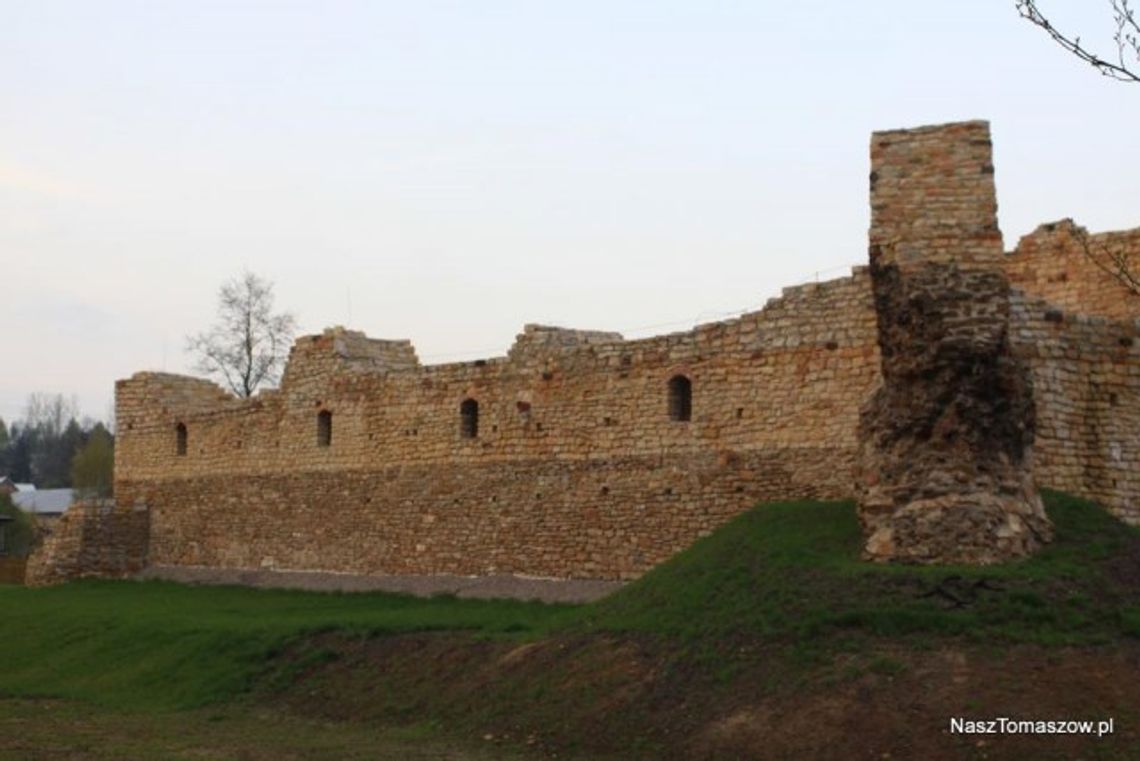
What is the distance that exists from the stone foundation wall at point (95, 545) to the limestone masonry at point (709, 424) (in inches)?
6.2

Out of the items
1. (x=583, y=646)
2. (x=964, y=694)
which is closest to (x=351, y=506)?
(x=583, y=646)

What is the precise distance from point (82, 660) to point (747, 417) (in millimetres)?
10003

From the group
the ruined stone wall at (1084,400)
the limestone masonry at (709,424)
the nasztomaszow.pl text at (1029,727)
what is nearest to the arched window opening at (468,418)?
the limestone masonry at (709,424)

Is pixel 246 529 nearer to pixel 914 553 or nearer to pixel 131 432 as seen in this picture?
pixel 131 432

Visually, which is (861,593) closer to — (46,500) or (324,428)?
(324,428)

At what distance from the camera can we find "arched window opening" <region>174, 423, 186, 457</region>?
32.2 meters

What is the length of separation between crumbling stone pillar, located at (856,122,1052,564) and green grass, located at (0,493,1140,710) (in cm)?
59

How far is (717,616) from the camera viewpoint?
15539mm

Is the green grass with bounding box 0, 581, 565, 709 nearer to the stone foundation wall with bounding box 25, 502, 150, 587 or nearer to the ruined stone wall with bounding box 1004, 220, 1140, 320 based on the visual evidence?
the stone foundation wall with bounding box 25, 502, 150, 587

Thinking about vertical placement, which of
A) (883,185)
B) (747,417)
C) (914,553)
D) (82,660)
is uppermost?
(883,185)

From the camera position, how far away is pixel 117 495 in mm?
33469

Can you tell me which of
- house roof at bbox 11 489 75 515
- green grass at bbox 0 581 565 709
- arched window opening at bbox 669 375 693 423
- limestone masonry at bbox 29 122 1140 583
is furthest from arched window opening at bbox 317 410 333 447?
house roof at bbox 11 489 75 515

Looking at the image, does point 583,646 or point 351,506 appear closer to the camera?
point 583,646

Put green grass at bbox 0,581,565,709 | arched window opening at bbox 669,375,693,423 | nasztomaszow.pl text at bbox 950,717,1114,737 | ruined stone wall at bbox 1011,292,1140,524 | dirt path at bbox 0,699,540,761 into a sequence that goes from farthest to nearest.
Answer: arched window opening at bbox 669,375,693,423 < green grass at bbox 0,581,565,709 < ruined stone wall at bbox 1011,292,1140,524 < dirt path at bbox 0,699,540,761 < nasztomaszow.pl text at bbox 950,717,1114,737
